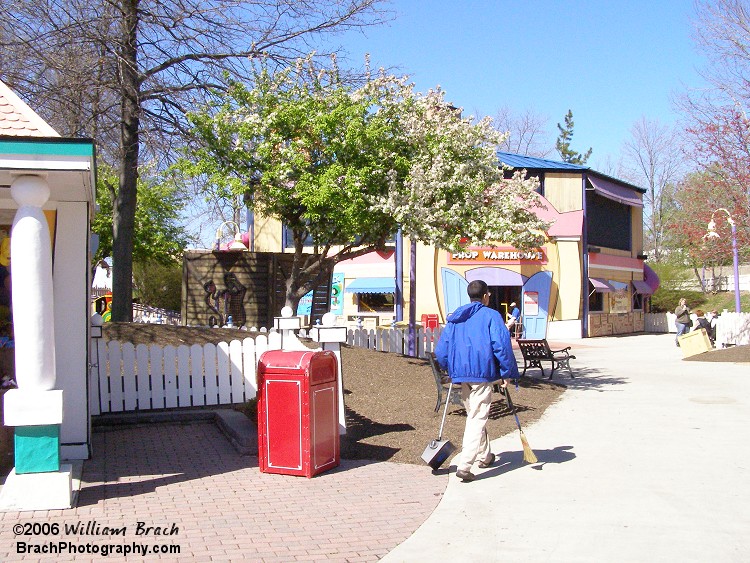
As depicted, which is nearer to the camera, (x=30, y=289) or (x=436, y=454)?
(x=30, y=289)

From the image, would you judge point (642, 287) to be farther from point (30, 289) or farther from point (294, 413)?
point (30, 289)

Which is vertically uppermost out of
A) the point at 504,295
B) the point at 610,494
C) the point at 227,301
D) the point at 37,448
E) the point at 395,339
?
the point at 504,295

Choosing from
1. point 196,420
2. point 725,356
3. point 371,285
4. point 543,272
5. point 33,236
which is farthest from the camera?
point 371,285

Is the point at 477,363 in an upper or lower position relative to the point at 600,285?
lower

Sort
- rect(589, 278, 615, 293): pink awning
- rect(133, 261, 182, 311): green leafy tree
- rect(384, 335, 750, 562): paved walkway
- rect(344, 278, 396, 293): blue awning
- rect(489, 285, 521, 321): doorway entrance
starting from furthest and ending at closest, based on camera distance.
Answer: rect(133, 261, 182, 311): green leafy tree < rect(489, 285, 521, 321): doorway entrance < rect(589, 278, 615, 293): pink awning < rect(344, 278, 396, 293): blue awning < rect(384, 335, 750, 562): paved walkway

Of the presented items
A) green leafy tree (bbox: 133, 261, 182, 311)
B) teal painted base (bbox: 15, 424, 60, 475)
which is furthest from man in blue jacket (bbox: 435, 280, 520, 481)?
green leafy tree (bbox: 133, 261, 182, 311)

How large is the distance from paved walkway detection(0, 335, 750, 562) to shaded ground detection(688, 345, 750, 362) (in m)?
11.2

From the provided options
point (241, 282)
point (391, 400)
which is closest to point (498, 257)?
point (241, 282)

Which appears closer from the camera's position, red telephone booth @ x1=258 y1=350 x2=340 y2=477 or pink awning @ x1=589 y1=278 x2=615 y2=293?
red telephone booth @ x1=258 y1=350 x2=340 y2=477

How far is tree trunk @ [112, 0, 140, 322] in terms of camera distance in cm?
1312

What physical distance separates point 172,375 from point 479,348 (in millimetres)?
5310

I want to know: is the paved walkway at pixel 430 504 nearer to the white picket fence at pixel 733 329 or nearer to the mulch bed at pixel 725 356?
the mulch bed at pixel 725 356

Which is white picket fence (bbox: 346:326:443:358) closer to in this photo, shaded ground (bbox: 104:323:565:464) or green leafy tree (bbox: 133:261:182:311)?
shaded ground (bbox: 104:323:565:464)

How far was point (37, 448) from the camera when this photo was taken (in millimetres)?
6340
